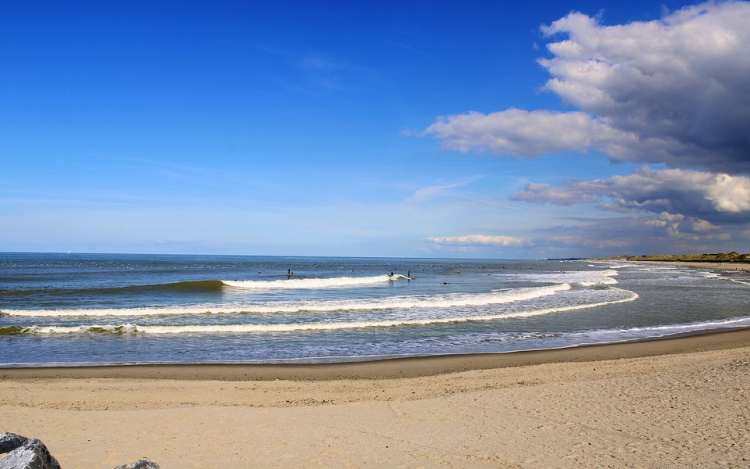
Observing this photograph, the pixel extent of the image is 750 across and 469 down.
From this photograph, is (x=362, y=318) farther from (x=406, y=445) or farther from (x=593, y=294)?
(x=593, y=294)

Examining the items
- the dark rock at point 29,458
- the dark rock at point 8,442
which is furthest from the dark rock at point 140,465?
the dark rock at point 8,442

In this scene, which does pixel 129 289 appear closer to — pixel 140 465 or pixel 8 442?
pixel 8 442

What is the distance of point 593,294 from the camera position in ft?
115

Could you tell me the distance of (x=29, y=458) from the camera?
4691 mm

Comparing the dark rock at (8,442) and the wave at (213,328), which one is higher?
the dark rock at (8,442)

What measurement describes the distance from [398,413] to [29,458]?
5.57 m

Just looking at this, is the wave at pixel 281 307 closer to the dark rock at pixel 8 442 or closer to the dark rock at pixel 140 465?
the dark rock at pixel 8 442

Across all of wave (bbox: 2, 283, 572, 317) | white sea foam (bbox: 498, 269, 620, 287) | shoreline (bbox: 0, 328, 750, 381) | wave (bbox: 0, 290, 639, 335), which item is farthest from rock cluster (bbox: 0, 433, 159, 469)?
white sea foam (bbox: 498, 269, 620, 287)

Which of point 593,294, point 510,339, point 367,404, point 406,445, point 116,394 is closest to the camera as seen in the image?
point 406,445

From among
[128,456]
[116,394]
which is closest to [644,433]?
[128,456]

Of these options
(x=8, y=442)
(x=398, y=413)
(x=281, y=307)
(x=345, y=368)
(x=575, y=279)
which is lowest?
(x=575, y=279)

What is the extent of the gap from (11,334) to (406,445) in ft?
58.9

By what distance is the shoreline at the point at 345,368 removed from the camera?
11430 mm

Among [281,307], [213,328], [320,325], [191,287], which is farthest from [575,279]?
[213,328]
